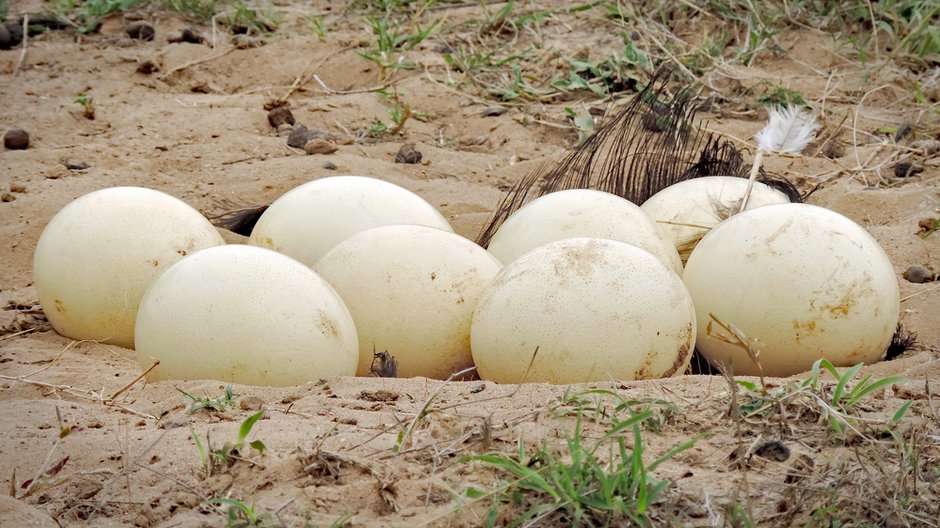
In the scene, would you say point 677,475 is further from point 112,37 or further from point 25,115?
point 112,37

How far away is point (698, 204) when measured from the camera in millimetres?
3979

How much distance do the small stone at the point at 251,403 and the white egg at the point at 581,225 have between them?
105 cm

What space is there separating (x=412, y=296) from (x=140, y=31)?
4.67 meters

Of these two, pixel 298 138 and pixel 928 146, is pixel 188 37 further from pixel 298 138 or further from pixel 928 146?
pixel 928 146

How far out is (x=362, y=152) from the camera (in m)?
5.76

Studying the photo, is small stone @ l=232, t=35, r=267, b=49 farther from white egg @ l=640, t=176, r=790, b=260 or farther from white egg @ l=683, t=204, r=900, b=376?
white egg @ l=683, t=204, r=900, b=376

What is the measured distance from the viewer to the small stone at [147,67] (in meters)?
6.76

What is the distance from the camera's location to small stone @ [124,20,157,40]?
7.25 m

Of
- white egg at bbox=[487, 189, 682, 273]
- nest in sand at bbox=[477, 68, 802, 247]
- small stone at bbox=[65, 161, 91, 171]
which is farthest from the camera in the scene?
small stone at bbox=[65, 161, 91, 171]

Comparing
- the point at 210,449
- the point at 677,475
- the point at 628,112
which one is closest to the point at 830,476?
the point at 677,475

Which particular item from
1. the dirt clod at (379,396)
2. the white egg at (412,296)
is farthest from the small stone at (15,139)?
the dirt clod at (379,396)

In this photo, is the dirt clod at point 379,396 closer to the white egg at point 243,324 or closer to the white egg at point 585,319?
the white egg at point 243,324

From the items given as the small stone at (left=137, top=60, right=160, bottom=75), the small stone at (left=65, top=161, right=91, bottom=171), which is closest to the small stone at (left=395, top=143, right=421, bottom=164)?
the small stone at (left=65, top=161, right=91, bottom=171)

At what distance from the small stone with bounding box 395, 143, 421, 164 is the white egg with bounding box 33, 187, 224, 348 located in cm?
207
